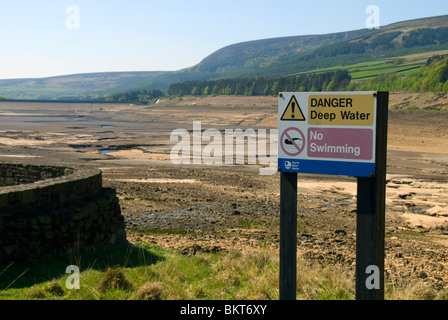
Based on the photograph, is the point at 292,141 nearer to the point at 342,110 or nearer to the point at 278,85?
the point at 342,110

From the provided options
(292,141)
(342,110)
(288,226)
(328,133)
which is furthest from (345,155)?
(288,226)

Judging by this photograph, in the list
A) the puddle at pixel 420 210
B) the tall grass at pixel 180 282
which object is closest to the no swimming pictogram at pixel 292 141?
the tall grass at pixel 180 282

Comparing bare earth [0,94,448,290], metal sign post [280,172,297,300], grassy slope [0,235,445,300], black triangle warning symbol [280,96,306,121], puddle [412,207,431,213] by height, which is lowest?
puddle [412,207,431,213]

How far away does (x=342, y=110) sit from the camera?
4.30 metres

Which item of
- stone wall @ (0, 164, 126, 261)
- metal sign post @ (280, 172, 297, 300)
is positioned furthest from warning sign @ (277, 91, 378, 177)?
stone wall @ (0, 164, 126, 261)

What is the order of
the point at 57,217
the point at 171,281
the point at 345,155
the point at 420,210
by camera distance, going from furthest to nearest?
the point at 420,210 < the point at 57,217 < the point at 171,281 < the point at 345,155

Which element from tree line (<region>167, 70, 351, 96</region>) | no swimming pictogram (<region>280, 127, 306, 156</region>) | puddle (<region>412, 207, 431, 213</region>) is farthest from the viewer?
tree line (<region>167, 70, 351, 96</region>)

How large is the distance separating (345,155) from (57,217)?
16.8 ft

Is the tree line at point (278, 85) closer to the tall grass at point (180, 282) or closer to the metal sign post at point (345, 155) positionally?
the tall grass at point (180, 282)

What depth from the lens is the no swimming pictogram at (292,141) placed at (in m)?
4.49

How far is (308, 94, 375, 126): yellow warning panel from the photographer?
418 cm

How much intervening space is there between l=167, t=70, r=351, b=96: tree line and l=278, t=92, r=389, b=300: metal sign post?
A: 73882 millimetres

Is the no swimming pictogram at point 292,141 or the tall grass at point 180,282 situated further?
the tall grass at point 180,282

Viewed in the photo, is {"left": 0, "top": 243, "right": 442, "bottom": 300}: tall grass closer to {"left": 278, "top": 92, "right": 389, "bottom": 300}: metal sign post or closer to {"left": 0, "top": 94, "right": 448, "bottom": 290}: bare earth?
{"left": 278, "top": 92, "right": 389, "bottom": 300}: metal sign post
